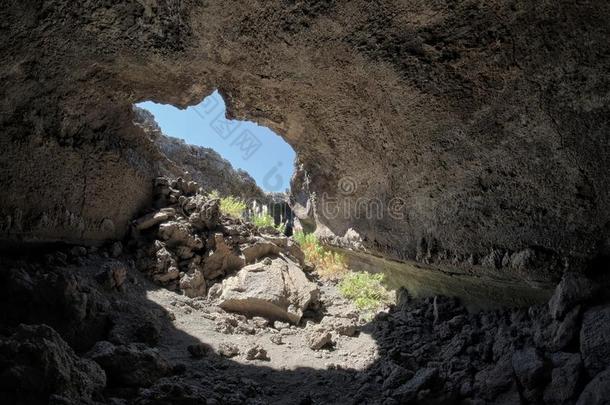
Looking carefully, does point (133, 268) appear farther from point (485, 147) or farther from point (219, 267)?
point (485, 147)

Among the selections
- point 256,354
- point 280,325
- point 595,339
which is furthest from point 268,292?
point 595,339

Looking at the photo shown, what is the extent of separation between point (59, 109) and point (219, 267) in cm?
260

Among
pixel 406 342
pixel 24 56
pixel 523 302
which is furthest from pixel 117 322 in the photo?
pixel 523 302

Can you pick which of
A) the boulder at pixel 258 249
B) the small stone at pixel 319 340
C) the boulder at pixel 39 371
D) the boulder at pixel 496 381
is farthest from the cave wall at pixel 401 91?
the boulder at pixel 258 249

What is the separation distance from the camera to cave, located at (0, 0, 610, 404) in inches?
81.1

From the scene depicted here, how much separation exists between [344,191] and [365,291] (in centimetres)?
171

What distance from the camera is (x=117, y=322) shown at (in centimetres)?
323

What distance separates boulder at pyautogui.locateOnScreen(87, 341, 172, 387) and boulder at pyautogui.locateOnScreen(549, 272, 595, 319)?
242cm

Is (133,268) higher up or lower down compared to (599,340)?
higher up

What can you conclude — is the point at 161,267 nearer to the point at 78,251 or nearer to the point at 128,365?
the point at 78,251

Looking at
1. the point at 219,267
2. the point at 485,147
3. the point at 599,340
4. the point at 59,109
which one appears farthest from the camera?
the point at 219,267

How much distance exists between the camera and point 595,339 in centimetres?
212

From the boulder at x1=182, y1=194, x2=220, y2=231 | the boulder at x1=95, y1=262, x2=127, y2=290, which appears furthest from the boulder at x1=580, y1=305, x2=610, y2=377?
Answer: the boulder at x1=182, y1=194, x2=220, y2=231

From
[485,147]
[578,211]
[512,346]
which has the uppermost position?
[485,147]
